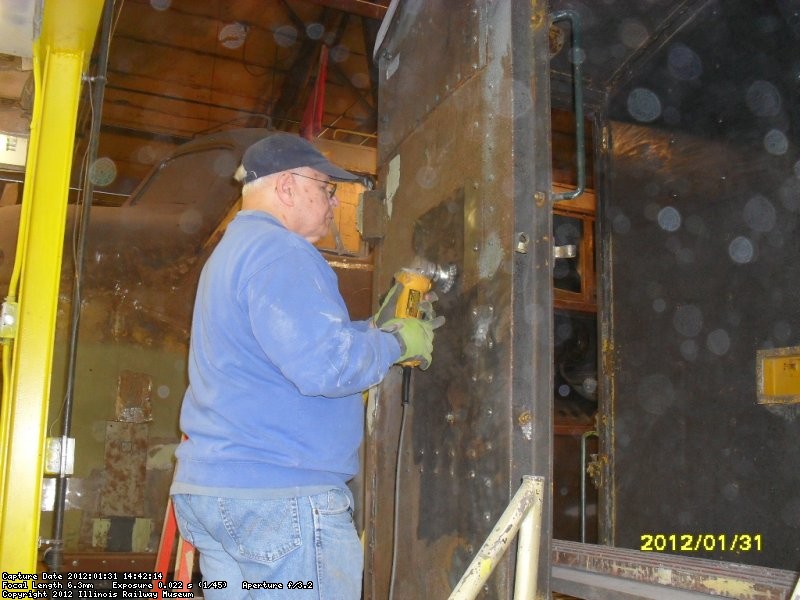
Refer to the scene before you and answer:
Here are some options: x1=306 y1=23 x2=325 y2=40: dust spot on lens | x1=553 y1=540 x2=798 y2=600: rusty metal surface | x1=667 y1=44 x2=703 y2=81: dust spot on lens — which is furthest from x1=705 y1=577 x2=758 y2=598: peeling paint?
x1=306 y1=23 x2=325 y2=40: dust spot on lens

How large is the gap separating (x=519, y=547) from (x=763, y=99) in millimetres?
2231

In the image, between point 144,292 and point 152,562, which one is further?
point 144,292

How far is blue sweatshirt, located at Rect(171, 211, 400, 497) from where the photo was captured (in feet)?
5.85

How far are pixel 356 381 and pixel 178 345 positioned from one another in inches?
155

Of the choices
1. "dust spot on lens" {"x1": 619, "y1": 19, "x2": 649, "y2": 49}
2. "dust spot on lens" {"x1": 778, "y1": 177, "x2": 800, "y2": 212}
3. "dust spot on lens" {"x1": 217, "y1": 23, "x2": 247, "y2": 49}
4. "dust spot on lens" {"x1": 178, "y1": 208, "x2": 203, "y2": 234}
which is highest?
"dust spot on lens" {"x1": 217, "y1": 23, "x2": 247, "y2": 49}

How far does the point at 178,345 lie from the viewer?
5418 mm

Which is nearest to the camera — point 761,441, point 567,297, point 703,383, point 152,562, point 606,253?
point 761,441

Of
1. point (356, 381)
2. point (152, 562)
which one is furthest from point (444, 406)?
point (152, 562)

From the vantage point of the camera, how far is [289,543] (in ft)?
5.74

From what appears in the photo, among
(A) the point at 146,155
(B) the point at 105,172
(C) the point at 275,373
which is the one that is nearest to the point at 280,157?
(C) the point at 275,373

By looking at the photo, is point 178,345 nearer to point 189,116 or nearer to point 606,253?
point 606,253

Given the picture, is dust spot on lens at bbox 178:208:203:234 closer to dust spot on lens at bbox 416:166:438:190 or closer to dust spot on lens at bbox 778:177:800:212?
dust spot on lens at bbox 416:166:438:190

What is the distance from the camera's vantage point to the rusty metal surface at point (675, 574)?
1713 millimetres

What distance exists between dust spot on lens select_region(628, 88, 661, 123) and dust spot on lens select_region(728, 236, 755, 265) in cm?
81
